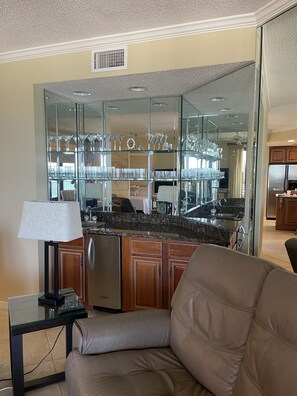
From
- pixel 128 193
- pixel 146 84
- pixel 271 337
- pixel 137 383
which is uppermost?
pixel 146 84

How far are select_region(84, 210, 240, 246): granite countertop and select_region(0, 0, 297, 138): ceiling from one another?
131 cm

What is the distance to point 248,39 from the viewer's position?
2195 mm

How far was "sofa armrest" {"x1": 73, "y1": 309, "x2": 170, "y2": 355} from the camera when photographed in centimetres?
161

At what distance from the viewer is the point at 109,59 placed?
2.57 meters

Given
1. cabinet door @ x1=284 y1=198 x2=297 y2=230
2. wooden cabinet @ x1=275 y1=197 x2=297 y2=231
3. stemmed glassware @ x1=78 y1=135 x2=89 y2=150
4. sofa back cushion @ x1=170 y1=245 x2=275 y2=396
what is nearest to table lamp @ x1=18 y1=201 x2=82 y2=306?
sofa back cushion @ x1=170 y1=245 x2=275 y2=396

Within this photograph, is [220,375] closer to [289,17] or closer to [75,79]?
[289,17]

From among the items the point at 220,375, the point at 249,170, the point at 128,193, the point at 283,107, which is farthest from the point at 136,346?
the point at 283,107

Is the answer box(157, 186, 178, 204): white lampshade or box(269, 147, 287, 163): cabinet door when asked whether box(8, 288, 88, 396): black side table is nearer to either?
box(157, 186, 178, 204): white lampshade

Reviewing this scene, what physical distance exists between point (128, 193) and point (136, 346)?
206cm

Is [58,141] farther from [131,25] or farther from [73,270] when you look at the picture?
[131,25]

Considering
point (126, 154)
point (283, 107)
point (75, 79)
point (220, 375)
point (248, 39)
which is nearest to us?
point (220, 375)

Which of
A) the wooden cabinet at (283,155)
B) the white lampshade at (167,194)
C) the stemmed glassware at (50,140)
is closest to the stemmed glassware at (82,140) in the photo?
the stemmed glassware at (50,140)

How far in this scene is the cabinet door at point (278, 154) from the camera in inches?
332

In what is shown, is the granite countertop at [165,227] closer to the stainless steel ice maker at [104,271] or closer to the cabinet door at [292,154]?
the stainless steel ice maker at [104,271]
